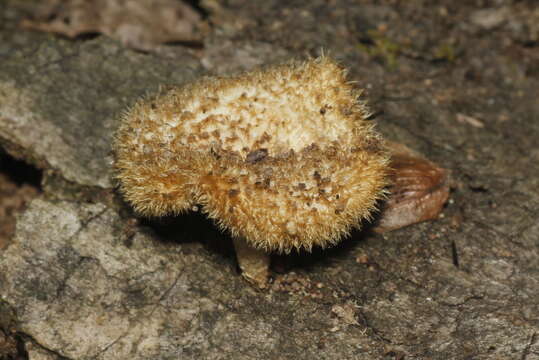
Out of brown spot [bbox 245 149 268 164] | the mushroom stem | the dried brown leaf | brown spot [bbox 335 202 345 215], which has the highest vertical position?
brown spot [bbox 245 149 268 164]

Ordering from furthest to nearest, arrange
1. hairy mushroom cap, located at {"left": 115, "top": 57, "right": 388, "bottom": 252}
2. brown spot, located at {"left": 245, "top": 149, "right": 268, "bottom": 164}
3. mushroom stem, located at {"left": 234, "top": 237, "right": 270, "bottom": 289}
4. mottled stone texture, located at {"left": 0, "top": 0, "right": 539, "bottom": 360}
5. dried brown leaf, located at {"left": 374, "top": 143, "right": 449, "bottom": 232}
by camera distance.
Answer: dried brown leaf, located at {"left": 374, "top": 143, "right": 449, "bottom": 232} → mushroom stem, located at {"left": 234, "top": 237, "right": 270, "bottom": 289} → mottled stone texture, located at {"left": 0, "top": 0, "right": 539, "bottom": 360} → brown spot, located at {"left": 245, "top": 149, "right": 268, "bottom": 164} → hairy mushroom cap, located at {"left": 115, "top": 57, "right": 388, "bottom": 252}

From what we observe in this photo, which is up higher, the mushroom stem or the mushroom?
the mushroom

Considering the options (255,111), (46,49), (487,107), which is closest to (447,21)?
(487,107)

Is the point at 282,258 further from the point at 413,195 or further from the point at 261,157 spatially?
the point at 413,195

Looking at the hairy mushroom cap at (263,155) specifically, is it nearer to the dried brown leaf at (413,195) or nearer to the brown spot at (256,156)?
the brown spot at (256,156)

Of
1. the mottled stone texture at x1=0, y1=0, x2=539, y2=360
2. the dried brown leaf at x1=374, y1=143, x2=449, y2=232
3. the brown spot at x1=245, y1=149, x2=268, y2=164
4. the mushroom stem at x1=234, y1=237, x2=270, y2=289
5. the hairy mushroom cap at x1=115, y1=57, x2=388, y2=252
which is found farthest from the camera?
the dried brown leaf at x1=374, y1=143, x2=449, y2=232

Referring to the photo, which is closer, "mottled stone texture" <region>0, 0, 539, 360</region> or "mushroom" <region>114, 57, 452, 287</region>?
"mushroom" <region>114, 57, 452, 287</region>

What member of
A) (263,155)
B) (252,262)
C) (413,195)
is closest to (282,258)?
(252,262)

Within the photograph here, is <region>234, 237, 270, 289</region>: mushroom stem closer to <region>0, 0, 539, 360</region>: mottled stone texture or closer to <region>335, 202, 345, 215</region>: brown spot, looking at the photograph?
<region>0, 0, 539, 360</region>: mottled stone texture

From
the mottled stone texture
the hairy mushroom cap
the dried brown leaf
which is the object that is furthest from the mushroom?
the dried brown leaf
